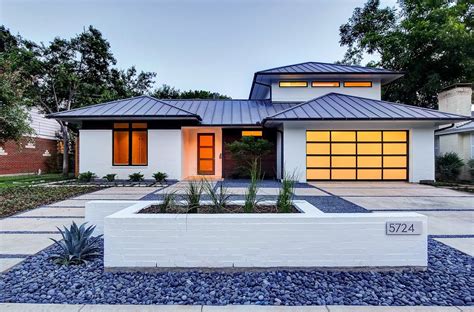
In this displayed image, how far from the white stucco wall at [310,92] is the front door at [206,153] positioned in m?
4.34

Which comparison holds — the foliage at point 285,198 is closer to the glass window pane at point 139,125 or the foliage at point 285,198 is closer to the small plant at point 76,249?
the small plant at point 76,249

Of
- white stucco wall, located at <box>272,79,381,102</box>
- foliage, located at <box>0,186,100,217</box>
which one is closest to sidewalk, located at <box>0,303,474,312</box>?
foliage, located at <box>0,186,100,217</box>

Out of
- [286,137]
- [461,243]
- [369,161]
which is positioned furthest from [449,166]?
[461,243]

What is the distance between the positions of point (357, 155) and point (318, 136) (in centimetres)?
197

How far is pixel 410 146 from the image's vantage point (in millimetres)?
11125

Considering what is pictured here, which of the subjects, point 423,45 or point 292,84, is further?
point 423,45

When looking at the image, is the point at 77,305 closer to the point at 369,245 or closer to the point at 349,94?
the point at 369,245

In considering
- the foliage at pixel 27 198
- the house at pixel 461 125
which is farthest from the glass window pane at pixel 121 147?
the house at pixel 461 125

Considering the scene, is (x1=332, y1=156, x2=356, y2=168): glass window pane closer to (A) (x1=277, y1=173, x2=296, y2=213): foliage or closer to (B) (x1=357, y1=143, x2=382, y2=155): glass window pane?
(B) (x1=357, y1=143, x2=382, y2=155): glass window pane

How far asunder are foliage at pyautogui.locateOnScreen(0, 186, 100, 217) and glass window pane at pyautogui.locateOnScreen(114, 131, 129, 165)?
7.84 ft

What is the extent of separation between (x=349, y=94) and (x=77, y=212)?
13.4 metres

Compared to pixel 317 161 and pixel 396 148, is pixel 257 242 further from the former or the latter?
pixel 396 148

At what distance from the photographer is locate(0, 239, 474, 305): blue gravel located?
243cm

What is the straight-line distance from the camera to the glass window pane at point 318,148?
37.4 feet
